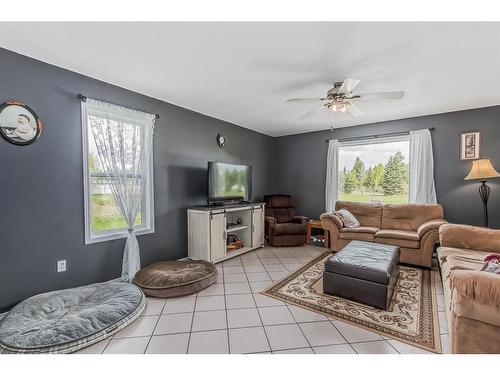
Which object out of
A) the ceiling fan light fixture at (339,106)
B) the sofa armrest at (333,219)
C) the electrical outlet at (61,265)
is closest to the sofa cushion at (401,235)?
the sofa armrest at (333,219)

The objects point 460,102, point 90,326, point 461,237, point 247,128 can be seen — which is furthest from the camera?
point 247,128

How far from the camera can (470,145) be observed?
3537 mm

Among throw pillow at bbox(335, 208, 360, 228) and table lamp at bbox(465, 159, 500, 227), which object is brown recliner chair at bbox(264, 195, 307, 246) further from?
table lamp at bbox(465, 159, 500, 227)

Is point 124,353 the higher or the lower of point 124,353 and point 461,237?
the lower

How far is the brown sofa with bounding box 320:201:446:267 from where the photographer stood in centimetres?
314

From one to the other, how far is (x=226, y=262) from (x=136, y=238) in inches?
52.3

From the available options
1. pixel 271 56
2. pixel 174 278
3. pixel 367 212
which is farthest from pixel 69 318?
pixel 367 212

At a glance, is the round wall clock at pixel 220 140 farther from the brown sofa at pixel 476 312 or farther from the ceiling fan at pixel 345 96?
the brown sofa at pixel 476 312

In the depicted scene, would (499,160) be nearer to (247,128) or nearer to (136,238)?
(247,128)

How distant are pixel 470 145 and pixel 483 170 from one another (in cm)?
59

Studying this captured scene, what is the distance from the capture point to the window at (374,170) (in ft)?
13.6

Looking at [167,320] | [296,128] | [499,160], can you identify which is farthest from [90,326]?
[499,160]

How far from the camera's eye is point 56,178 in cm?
225

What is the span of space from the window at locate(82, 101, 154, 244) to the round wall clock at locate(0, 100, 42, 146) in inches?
15.4
